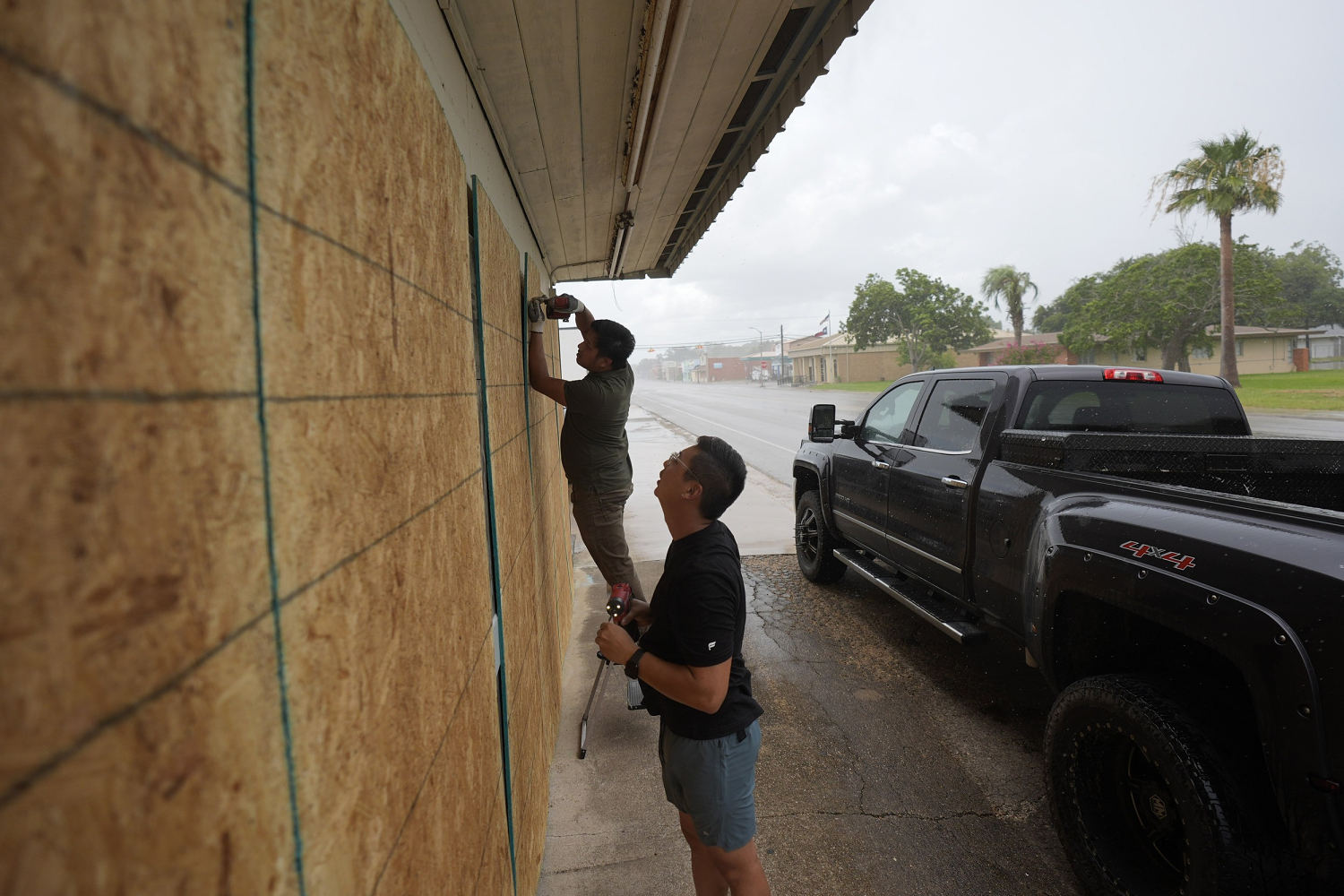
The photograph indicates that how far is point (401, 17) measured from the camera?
1.55 metres

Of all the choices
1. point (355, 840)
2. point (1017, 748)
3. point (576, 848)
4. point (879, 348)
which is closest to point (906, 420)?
point (1017, 748)

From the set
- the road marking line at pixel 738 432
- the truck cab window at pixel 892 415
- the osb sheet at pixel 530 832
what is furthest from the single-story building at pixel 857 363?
the osb sheet at pixel 530 832

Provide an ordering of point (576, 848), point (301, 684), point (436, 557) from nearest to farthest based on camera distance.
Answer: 1. point (301, 684)
2. point (436, 557)
3. point (576, 848)

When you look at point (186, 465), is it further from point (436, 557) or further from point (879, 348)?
point (879, 348)

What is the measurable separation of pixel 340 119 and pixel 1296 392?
35.7 metres

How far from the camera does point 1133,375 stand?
4309mm

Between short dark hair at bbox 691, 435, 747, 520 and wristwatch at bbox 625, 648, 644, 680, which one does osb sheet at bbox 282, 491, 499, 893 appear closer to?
wristwatch at bbox 625, 648, 644, 680

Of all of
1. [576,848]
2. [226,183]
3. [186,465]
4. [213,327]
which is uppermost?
[226,183]

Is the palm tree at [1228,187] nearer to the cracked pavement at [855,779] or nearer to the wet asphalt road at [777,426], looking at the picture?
the wet asphalt road at [777,426]

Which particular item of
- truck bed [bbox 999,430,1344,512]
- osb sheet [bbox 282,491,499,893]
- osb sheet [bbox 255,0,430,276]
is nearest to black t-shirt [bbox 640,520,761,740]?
osb sheet [bbox 282,491,499,893]

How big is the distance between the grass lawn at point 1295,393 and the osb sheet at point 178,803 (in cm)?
2838

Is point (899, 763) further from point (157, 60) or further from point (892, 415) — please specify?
point (157, 60)

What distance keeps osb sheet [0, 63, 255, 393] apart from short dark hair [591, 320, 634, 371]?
305 cm

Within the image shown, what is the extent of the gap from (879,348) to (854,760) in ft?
207
